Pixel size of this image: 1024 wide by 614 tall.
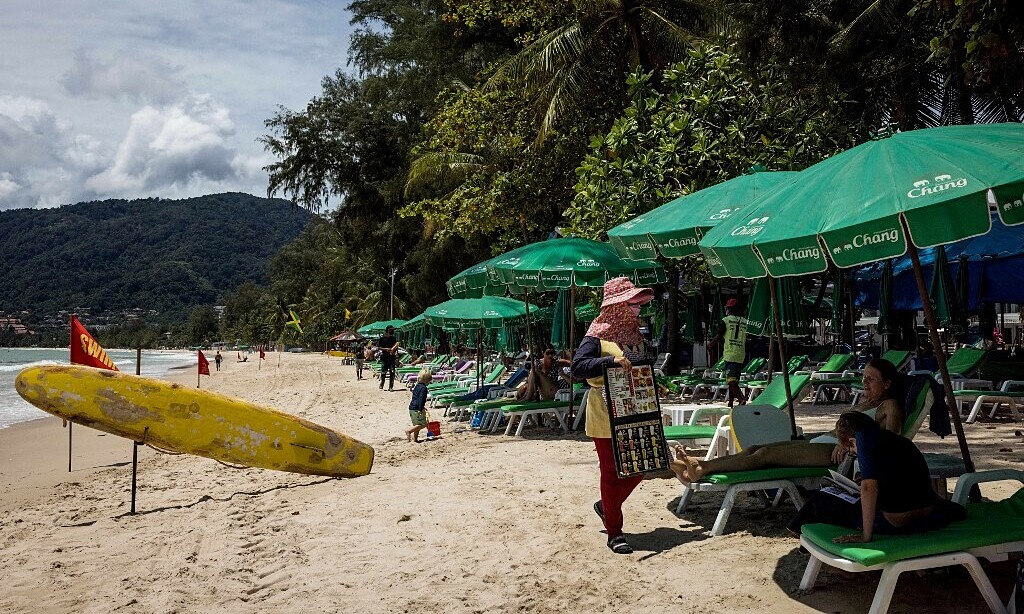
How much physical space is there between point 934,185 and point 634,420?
226cm

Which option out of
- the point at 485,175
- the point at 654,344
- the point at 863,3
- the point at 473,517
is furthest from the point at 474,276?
the point at 654,344

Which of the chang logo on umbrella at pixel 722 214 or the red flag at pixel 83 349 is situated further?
the red flag at pixel 83 349

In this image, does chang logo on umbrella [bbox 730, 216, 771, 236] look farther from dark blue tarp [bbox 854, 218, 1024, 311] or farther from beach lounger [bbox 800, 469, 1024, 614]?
dark blue tarp [bbox 854, 218, 1024, 311]

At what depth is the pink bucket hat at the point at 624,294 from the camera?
5.19 metres

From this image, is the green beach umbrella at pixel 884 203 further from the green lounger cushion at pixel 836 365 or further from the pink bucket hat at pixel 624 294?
the green lounger cushion at pixel 836 365

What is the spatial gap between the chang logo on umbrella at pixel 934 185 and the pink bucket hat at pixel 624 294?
175 centimetres

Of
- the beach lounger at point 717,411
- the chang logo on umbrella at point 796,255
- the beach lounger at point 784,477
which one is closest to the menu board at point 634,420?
the beach lounger at point 784,477

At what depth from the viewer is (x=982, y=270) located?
1302 centimetres

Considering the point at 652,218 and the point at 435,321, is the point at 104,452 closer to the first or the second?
the point at 435,321

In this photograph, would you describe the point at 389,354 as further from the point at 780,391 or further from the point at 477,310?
the point at 780,391

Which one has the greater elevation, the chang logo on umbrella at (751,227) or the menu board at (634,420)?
the chang logo on umbrella at (751,227)

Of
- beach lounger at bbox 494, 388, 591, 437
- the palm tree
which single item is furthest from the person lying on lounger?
the palm tree

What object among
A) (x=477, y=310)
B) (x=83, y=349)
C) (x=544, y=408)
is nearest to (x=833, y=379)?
(x=544, y=408)

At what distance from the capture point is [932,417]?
5.12 metres
